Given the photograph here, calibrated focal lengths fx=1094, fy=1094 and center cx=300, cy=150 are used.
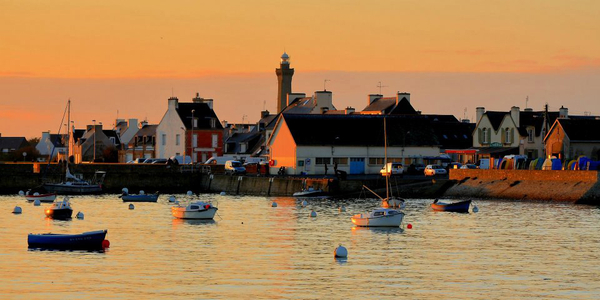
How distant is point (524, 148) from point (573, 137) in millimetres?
16117

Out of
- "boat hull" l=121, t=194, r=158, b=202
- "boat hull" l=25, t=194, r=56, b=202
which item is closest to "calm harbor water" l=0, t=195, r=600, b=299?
"boat hull" l=25, t=194, r=56, b=202

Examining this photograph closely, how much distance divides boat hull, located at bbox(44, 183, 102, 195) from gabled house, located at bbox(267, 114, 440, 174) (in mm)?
19327

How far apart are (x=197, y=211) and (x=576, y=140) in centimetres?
4889

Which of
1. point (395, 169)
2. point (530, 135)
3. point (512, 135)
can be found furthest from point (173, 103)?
point (530, 135)

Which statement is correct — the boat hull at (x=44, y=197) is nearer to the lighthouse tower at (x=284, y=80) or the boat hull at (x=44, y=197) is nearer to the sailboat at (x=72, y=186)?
the sailboat at (x=72, y=186)

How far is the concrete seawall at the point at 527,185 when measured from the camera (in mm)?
88125

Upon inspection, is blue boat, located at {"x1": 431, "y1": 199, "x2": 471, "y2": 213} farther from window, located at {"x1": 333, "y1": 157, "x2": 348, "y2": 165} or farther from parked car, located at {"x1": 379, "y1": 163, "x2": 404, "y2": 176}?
window, located at {"x1": 333, "y1": 157, "x2": 348, "y2": 165}

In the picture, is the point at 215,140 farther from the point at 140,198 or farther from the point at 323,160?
the point at 140,198

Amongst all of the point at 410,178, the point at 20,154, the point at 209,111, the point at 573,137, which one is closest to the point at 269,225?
the point at 410,178

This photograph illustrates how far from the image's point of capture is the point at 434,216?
77.9 meters

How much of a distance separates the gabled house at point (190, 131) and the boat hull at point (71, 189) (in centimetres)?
2991

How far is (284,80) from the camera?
554 feet

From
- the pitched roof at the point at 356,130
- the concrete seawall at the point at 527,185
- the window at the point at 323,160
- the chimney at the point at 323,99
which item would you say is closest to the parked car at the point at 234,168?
the pitched roof at the point at 356,130

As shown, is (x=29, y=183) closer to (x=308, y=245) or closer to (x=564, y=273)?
(x=308, y=245)
